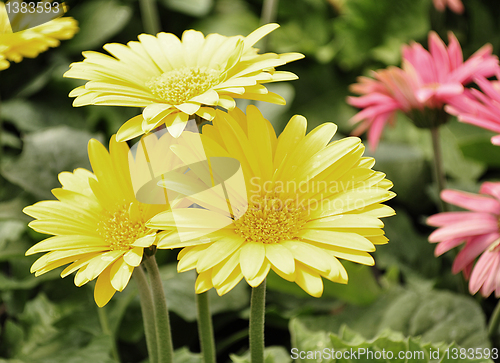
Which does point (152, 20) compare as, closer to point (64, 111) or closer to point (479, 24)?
point (64, 111)

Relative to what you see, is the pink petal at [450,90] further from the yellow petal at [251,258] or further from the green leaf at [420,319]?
the yellow petal at [251,258]

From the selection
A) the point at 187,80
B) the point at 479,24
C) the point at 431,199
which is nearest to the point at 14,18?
the point at 187,80

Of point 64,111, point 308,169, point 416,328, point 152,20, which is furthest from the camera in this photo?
point 64,111

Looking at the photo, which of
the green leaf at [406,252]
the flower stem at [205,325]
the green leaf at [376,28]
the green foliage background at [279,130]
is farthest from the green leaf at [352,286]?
the green leaf at [376,28]

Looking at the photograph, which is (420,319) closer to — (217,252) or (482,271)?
(482,271)

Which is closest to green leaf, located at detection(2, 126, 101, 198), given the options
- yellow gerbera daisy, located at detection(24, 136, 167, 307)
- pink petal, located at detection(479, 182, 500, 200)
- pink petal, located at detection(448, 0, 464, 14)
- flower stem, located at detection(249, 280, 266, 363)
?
yellow gerbera daisy, located at detection(24, 136, 167, 307)
